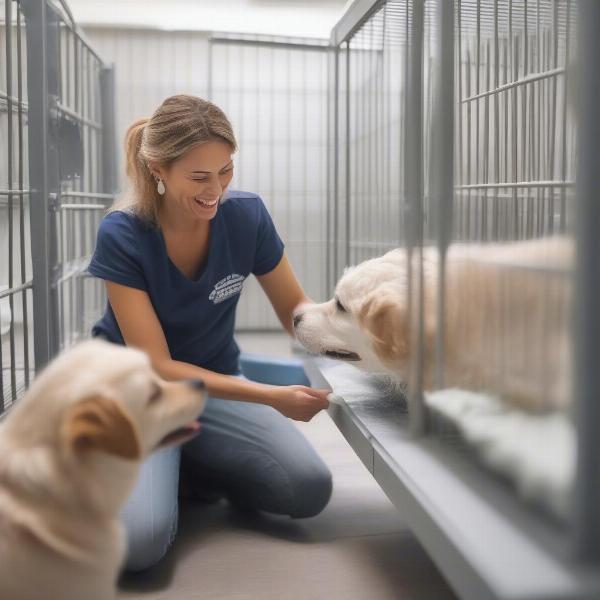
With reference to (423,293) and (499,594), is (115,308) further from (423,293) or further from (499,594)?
(499,594)

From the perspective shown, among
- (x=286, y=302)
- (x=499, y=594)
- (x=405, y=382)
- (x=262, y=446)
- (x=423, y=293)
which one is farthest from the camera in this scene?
(x=286, y=302)

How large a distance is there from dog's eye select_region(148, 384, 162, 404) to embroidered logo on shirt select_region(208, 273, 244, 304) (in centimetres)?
82

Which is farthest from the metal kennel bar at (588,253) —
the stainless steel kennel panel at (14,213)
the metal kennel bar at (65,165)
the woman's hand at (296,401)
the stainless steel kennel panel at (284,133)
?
the stainless steel kennel panel at (284,133)

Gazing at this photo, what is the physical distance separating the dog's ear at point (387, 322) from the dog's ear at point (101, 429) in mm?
664

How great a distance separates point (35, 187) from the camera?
2131 millimetres

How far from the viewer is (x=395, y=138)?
1869 mm

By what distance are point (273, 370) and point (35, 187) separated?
101 cm

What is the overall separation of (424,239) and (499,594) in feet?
2.07

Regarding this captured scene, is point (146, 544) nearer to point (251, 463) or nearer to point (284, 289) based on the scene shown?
point (251, 463)

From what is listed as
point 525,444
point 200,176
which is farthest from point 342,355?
point 525,444

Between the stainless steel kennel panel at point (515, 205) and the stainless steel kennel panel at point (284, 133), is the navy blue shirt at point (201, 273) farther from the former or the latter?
the stainless steel kennel panel at point (284, 133)

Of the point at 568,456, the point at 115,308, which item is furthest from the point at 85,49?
the point at 568,456

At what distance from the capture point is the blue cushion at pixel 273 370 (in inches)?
102

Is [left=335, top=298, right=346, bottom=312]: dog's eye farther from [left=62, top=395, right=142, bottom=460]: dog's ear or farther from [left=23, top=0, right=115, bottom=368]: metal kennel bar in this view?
[left=23, top=0, right=115, bottom=368]: metal kennel bar
